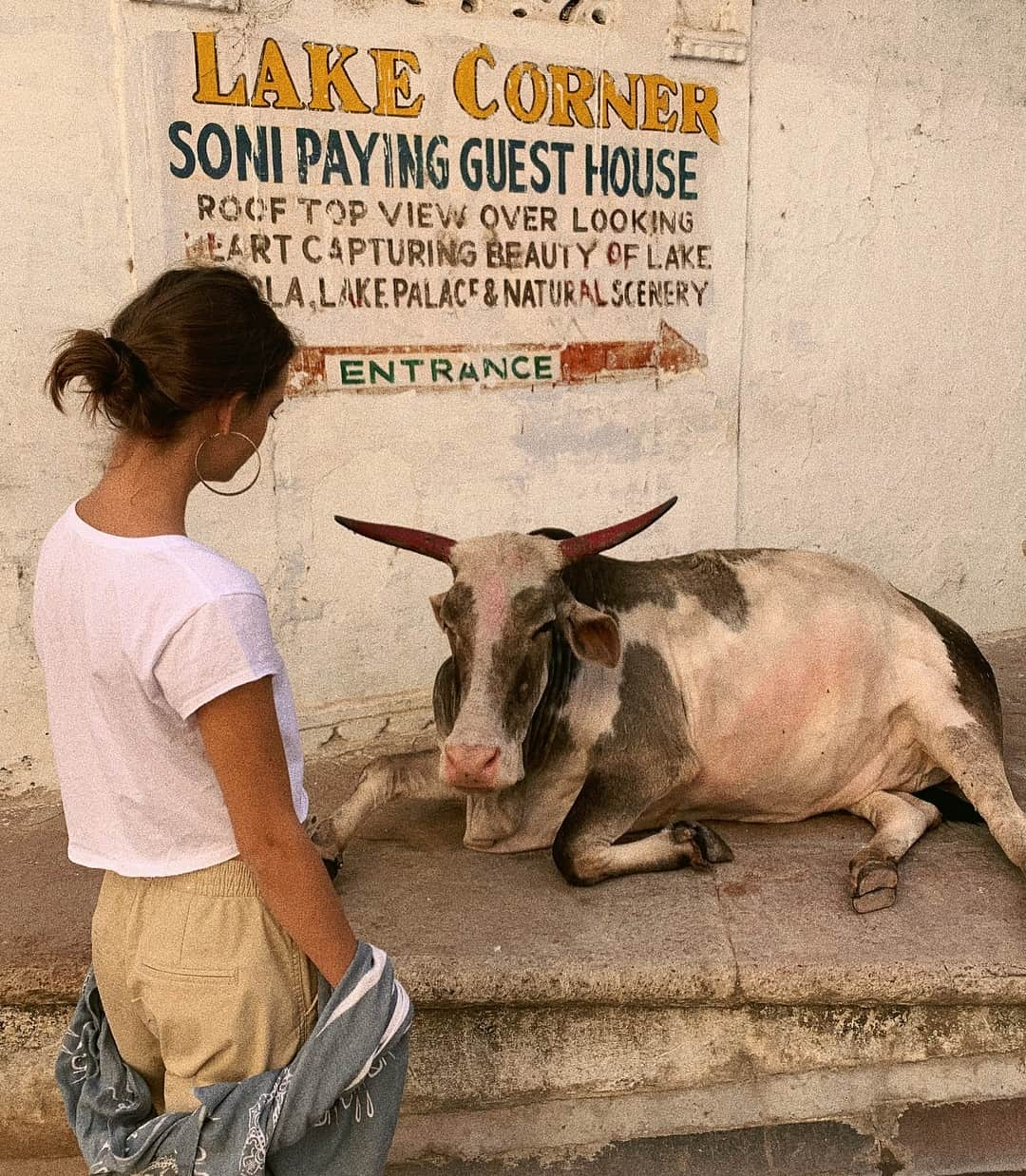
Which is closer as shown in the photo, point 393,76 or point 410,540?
point 410,540

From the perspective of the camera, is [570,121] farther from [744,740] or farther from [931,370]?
[744,740]

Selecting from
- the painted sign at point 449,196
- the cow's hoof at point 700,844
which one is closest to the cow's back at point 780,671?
the cow's hoof at point 700,844

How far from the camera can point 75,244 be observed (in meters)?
3.90

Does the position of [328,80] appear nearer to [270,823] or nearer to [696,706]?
[696,706]

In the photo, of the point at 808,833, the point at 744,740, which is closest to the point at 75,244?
the point at 744,740

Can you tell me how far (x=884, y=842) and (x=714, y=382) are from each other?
7.38 feet

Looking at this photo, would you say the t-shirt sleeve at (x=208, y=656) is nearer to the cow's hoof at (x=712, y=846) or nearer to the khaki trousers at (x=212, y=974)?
the khaki trousers at (x=212, y=974)

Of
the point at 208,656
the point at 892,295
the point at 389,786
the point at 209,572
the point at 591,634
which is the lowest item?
the point at 389,786

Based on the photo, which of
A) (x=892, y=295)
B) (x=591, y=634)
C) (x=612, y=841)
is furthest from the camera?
(x=892, y=295)

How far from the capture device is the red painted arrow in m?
4.28

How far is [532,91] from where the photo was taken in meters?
4.43

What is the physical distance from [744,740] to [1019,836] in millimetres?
765

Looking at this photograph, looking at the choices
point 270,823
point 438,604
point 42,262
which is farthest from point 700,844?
point 42,262

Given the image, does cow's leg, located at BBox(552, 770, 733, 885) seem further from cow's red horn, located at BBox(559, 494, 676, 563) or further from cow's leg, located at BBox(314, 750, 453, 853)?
cow's red horn, located at BBox(559, 494, 676, 563)
